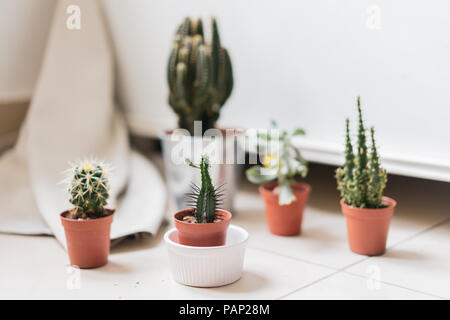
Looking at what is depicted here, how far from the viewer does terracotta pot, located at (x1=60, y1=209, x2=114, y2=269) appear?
1.28 m

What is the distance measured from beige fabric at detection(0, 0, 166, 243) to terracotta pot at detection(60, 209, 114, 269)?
0.27m

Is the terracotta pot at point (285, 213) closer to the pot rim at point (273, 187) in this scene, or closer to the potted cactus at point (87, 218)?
the pot rim at point (273, 187)

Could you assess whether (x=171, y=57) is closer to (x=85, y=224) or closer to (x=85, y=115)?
(x=85, y=115)

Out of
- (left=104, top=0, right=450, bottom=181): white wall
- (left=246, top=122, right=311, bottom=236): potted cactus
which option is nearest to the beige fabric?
(left=104, top=0, right=450, bottom=181): white wall

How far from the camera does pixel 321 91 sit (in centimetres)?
167

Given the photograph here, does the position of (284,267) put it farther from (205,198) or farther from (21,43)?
(21,43)

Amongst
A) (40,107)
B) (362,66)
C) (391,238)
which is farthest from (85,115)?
(391,238)

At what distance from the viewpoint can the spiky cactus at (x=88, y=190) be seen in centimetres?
127

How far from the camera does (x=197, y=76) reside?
170 cm

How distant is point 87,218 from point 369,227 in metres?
0.66

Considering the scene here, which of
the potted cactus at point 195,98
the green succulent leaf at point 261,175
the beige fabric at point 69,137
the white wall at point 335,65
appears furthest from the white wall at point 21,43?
the green succulent leaf at point 261,175

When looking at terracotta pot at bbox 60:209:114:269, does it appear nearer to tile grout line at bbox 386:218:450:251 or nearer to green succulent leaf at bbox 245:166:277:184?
green succulent leaf at bbox 245:166:277:184
